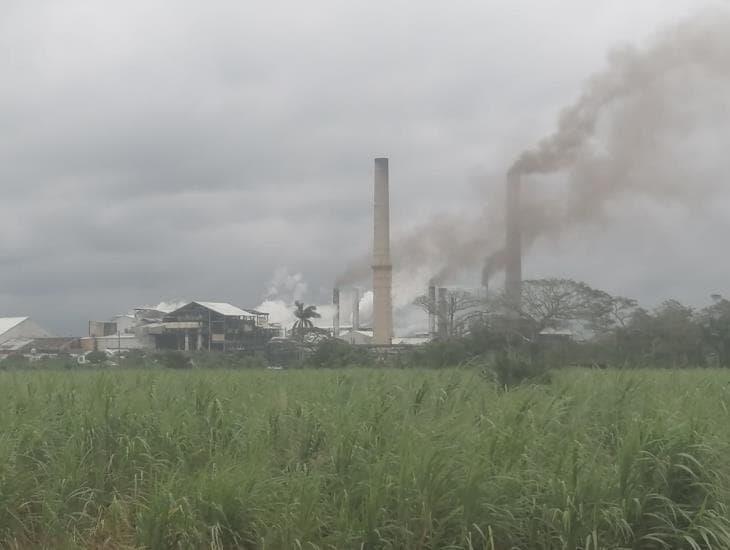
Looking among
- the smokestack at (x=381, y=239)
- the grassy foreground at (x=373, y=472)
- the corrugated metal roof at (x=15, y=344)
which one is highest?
the smokestack at (x=381, y=239)

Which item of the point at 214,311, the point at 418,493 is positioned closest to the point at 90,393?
the point at 418,493

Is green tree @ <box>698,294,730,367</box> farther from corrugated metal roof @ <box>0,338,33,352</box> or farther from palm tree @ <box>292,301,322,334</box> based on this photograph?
corrugated metal roof @ <box>0,338,33,352</box>

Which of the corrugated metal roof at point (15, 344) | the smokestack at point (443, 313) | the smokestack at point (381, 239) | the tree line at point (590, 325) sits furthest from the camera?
the corrugated metal roof at point (15, 344)

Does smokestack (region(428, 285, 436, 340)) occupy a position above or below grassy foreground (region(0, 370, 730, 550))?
above

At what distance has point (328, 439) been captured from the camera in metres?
7.99

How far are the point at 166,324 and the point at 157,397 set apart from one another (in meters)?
64.5

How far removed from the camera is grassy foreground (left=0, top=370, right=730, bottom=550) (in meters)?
6.34

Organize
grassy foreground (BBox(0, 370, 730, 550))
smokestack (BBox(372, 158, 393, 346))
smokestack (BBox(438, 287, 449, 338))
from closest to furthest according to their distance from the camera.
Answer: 1. grassy foreground (BBox(0, 370, 730, 550))
2. smokestack (BBox(372, 158, 393, 346))
3. smokestack (BBox(438, 287, 449, 338))

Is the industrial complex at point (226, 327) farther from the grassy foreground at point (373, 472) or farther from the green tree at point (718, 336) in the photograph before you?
the grassy foreground at point (373, 472)

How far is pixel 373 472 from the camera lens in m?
6.71

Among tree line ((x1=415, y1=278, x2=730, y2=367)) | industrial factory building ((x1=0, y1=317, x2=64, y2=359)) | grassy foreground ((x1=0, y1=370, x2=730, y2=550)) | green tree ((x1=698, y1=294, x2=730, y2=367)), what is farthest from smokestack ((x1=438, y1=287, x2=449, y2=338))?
grassy foreground ((x1=0, y1=370, x2=730, y2=550))

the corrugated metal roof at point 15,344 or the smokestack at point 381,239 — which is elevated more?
the smokestack at point 381,239

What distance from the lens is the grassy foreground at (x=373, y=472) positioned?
634cm

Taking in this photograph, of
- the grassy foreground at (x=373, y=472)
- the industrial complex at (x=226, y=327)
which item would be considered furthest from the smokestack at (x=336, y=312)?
the grassy foreground at (x=373, y=472)
